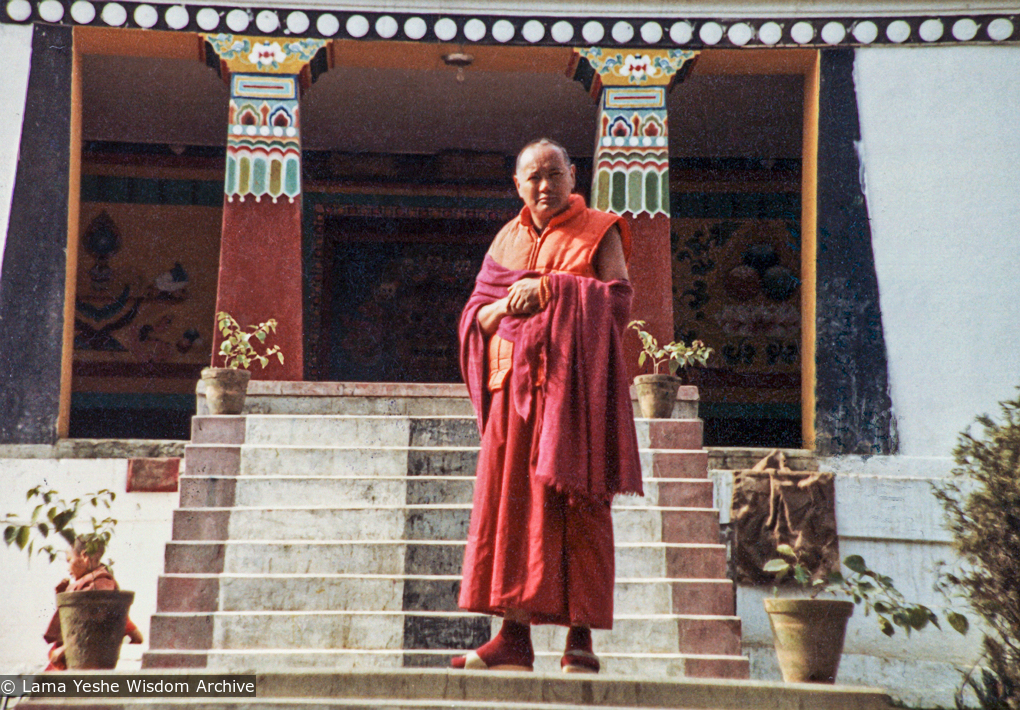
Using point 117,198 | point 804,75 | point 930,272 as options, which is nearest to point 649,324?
point 930,272

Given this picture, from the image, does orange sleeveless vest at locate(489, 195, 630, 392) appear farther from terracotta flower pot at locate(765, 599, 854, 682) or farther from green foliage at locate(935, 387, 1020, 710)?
green foliage at locate(935, 387, 1020, 710)

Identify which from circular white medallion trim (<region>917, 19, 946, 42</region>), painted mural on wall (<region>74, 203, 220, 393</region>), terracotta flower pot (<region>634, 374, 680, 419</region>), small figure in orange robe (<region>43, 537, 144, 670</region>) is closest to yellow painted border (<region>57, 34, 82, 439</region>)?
small figure in orange robe (<region>43, 537, 144, 670</region>)

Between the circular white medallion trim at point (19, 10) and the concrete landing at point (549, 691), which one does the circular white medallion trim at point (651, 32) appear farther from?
the concrete landing at point (549, 691)

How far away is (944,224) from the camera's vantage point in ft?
24.0

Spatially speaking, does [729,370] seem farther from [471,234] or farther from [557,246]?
[557,246]

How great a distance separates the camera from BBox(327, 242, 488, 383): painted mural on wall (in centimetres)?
1015

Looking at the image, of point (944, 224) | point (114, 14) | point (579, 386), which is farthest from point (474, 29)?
point (579, 386)

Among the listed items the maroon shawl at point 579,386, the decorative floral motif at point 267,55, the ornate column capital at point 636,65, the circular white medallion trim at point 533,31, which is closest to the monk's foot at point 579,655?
the maroon shawl at point 579,386

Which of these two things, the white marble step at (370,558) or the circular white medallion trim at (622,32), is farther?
the circular white medallion trim at (622,32)

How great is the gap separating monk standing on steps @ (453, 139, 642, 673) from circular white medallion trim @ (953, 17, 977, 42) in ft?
14.8

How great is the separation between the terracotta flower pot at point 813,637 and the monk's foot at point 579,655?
122 centimetres

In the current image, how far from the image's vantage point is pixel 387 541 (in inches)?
225

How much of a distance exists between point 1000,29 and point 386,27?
397cm

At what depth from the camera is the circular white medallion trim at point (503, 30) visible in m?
7.85
